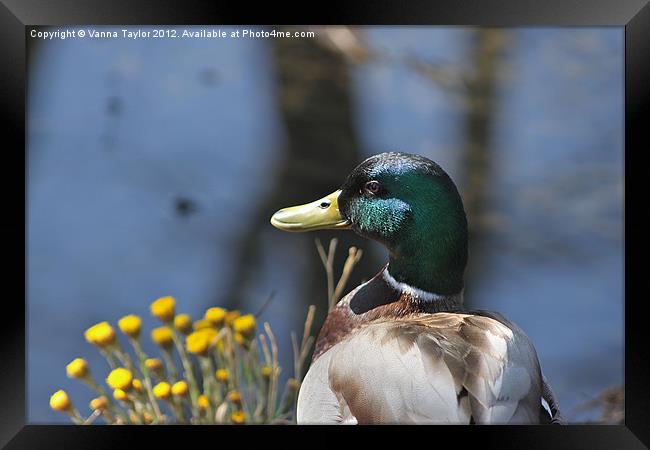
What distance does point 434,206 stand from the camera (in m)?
2.30

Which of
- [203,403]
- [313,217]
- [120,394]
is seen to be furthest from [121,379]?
[313,217]

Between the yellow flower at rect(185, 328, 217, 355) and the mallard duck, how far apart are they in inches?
11.5

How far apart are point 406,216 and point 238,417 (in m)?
0.73

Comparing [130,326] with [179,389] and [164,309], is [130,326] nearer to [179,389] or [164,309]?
[164,309]

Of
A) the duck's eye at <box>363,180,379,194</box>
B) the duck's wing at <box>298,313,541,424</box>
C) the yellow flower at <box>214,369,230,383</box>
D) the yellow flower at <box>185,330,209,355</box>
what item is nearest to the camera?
the duck's wing at <box>298,313,541,424</box>

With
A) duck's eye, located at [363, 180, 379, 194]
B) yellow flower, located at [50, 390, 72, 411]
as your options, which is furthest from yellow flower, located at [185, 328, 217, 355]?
duck's eye, located at [363, 180, 379, 194]

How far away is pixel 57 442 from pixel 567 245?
2398 mm

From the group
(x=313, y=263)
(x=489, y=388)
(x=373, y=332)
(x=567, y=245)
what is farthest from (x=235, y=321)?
(x=567, y=245)

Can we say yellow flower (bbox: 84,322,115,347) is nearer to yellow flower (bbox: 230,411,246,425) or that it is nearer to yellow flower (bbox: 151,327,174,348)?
yellow flower (bbox: 151,327,174,348)

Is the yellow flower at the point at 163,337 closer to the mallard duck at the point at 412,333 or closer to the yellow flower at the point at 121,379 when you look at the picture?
the yellow flower at the point at 121,379

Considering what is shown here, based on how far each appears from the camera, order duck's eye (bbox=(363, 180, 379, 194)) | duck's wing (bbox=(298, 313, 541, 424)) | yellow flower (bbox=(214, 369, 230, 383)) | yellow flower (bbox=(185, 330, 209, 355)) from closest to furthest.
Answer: duck's wing (bbox=(298, 313, 541, 424))
yellow flower (bbox=(185, 330, 209, 355))
yellow flower (bbox=(214, 369, 230, 383))
duck's eye (bbox=(363, 180, 379, 194))

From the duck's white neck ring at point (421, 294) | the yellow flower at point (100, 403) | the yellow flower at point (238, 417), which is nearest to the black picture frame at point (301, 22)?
the yellow flower at point (238, 417)

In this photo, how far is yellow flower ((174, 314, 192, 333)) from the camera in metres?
2.15

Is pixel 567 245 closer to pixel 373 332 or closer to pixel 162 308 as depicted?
pixel 373 332
